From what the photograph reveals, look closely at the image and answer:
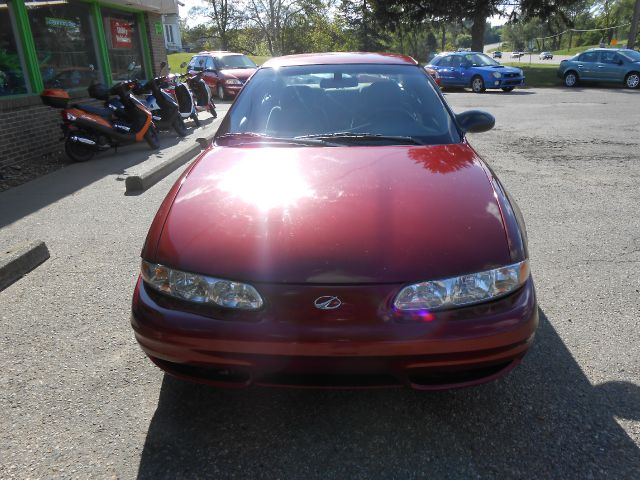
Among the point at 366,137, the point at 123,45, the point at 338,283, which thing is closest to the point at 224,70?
the point at 123,45

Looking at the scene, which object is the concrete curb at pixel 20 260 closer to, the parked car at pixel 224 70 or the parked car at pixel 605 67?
the parked car at pixel 224 70

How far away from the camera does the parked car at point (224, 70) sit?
16609 millimetres

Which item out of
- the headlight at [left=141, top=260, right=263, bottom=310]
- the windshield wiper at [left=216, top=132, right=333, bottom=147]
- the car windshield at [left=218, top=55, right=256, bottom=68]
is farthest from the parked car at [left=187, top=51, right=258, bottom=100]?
the headlight at [left=141, top=260, right=263, bottom=310]

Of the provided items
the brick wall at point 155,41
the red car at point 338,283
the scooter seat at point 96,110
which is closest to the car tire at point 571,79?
the brick wall at point 155,41

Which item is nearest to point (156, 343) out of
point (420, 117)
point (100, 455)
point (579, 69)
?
point (100, 455)

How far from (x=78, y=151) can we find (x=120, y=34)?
186 inches

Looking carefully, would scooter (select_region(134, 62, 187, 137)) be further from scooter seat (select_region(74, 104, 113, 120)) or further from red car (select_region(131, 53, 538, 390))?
red car (select_region(131, 53, 538, 390))

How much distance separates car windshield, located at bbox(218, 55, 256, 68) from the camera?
1791 cm

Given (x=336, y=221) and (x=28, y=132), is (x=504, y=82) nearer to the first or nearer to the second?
(x=28, y=132)

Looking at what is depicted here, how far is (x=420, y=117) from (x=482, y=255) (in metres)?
1.56

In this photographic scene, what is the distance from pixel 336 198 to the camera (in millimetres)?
2262

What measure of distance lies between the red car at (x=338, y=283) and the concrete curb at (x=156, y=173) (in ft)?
12.2

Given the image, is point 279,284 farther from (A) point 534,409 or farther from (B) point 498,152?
(B) point 498,152

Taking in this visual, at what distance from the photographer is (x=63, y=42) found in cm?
880
